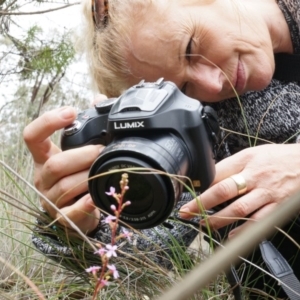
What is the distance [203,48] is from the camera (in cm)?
115

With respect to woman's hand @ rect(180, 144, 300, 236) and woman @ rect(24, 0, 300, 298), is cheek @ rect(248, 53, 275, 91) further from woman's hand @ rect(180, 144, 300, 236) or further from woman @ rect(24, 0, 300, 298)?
woman's hand @ rect(180, 144, 300, 236)

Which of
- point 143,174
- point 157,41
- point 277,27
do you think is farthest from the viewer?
point 277,27

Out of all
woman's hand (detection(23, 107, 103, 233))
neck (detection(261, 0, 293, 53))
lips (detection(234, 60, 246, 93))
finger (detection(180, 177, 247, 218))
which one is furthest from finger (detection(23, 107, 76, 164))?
neck (detection(261, 0, 293, 53))

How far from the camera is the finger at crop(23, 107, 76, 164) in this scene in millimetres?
818

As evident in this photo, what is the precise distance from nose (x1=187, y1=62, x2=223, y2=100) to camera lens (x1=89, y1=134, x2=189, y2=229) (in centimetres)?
46

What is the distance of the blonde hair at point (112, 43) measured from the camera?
1174 millimetres

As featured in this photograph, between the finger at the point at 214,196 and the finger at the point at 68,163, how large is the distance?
15 cm

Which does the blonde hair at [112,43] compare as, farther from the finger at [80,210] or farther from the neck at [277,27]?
the finger at [80,210]

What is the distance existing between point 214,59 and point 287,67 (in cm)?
25

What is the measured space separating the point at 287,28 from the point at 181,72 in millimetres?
317

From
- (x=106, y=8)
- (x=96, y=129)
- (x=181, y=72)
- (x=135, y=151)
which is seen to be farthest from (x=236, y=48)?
(x=135, y=151)

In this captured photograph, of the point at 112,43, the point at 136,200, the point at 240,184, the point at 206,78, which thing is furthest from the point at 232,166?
the point at 112,43

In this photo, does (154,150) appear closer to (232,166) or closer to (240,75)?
(232,166)

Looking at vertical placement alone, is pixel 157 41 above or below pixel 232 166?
above
